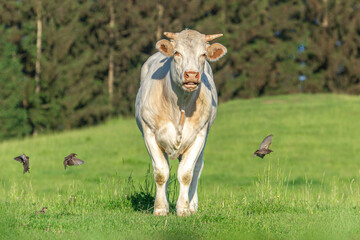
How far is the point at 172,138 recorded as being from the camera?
8250 millimetres

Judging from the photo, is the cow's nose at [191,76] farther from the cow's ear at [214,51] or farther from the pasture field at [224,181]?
the pasture field at [224,181]

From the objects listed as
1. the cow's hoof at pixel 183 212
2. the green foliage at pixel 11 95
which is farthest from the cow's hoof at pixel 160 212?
the green foliage at pixel 11 95

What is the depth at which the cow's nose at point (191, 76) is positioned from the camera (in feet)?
25.0

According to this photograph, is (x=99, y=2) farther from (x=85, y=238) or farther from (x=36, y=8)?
(x=85, y=238)

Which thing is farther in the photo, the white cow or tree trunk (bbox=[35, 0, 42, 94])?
tree trunk (bbox=[35, 0, 42, 94])

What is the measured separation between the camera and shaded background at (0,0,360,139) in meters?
43.1

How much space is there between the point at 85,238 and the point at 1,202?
3.04 m

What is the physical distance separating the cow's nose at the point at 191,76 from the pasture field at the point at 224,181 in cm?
171

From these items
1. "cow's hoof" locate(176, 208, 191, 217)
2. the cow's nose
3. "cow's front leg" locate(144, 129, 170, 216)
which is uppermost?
the cow's nose

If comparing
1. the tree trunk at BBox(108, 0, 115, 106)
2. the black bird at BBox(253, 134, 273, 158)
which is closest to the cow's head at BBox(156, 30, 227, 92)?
the black bird at BBox(253, 134, 273, 158)

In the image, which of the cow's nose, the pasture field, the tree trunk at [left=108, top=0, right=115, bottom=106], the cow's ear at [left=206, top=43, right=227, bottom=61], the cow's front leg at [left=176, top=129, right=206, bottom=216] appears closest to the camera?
the pasture field

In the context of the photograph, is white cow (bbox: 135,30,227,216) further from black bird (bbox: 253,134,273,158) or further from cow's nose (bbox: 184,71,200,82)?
black bird (bbox: 253,134,273,158)

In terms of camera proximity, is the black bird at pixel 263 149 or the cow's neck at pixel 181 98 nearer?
the cow's neck at pixel 181 98

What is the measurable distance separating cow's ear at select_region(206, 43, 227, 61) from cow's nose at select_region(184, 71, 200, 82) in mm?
659
